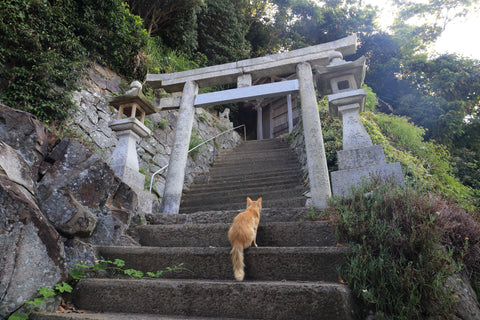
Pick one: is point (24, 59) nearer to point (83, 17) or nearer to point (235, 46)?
point (83, 17)

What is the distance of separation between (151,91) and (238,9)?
7862 millimetres

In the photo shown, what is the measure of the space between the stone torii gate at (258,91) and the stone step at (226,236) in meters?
1.23

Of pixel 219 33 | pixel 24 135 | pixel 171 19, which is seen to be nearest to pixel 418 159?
pixel 24 135

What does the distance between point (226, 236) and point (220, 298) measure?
2.90 ft

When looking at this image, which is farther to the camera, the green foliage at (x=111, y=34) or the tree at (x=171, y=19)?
the tree at (x=171, y=19)

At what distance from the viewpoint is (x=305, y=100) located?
452 centimetres

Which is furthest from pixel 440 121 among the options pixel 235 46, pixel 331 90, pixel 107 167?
pixel 107 167

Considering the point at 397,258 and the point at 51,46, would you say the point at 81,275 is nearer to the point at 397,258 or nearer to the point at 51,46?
the point at 397,258

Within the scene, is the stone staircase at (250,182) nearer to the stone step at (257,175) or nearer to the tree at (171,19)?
the stone step at (257,175)

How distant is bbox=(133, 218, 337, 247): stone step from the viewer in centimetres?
260

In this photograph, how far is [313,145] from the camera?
412 centimetres

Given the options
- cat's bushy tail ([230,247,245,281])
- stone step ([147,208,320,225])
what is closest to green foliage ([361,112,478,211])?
stone step ([147,208,320,225])

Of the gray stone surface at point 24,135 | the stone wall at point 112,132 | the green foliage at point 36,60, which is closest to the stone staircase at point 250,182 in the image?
the stone wall at point 112,132

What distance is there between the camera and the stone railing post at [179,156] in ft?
14.4
